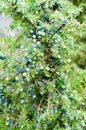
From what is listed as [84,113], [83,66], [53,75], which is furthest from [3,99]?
[83,66]

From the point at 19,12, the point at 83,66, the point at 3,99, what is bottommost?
the point at 3,99

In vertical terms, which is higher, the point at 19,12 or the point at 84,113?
the point at 19,12

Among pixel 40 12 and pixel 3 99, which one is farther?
pixel 3 99

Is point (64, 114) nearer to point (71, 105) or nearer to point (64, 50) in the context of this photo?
point (71, 105)

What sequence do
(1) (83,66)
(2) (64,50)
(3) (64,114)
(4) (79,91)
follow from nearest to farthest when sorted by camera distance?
1. (2) (64,50)
2. (3) (64,114)
3. (4) (79,91)
4. (1) (83,66)

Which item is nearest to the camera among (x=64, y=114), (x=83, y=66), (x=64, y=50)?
(x=64, y=50)

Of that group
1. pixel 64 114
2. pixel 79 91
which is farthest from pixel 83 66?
pixel 64 114
